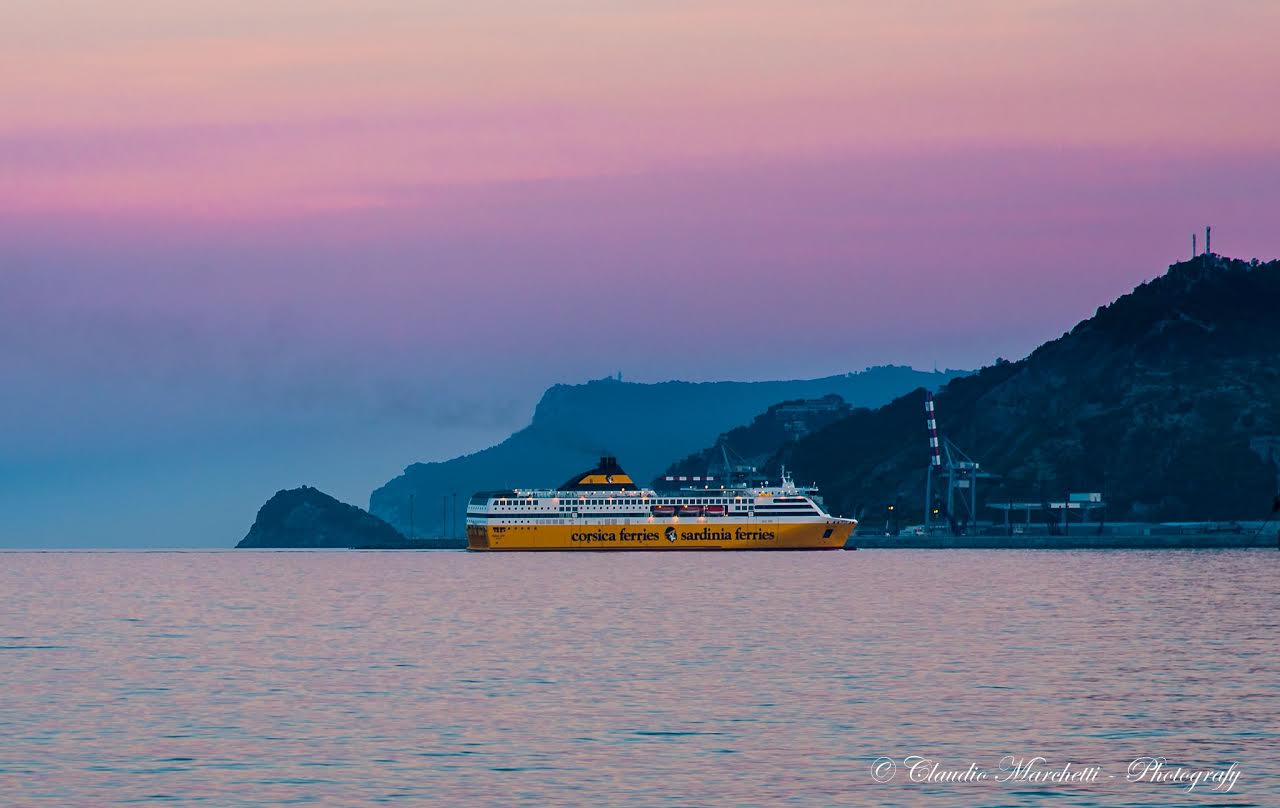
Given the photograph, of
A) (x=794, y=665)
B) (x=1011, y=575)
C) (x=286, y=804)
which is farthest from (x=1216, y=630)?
(x=1011, y=575)

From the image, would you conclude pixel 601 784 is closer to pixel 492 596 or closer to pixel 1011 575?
pixel 492 596

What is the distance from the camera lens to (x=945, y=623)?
93.8 metres

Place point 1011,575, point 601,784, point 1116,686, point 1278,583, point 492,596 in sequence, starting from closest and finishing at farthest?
point 601,784
point 1116,686
point 492,596
point 1278,583
point 1011,575

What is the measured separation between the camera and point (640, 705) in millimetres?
54469

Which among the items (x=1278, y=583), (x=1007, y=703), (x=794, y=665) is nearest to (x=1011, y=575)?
(x=1278, y=583)

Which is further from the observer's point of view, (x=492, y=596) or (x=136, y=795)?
(x=492, y=596)

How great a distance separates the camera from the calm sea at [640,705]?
39406mm

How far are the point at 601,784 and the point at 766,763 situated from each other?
15.0 ft

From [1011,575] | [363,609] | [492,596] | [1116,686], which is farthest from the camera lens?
[1011,575]

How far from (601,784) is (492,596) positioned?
97.3 m

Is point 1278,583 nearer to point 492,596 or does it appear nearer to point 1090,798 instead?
point 492,596

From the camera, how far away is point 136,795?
38375 mm

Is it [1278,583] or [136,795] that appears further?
[1278,583]

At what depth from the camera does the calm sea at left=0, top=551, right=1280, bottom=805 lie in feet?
129
